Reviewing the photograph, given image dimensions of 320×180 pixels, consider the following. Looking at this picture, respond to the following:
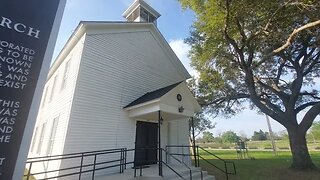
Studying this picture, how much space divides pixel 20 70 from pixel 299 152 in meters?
12.3

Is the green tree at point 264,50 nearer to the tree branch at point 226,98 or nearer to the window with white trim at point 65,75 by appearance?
the tree branch at point 226,98

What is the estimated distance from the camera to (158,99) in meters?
8.04

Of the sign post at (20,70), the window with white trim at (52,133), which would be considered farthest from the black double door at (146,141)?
the sign post at (20,70)

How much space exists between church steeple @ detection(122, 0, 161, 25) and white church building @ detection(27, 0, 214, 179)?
→ 2.31 m

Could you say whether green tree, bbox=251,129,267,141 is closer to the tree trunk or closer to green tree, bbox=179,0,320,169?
green tree, bbox=179,0,320,169

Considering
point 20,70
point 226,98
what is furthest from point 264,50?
point 20,70

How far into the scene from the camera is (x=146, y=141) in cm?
1027

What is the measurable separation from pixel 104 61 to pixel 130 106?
94.9 inches

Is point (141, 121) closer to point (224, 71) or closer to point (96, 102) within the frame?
point (96, 102)

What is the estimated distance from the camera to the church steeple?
13955 mm

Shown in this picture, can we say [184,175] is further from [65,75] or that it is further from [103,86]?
[65,75]

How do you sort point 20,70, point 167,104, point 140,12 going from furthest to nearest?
point 140,12, point 167,104, point 20,70

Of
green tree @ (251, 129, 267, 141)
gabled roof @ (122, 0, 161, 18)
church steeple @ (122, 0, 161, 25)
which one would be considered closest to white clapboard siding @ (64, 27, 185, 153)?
church steeple @ (122, 0, 161, 25)

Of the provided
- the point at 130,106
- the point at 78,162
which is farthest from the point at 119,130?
the point at 78,162
